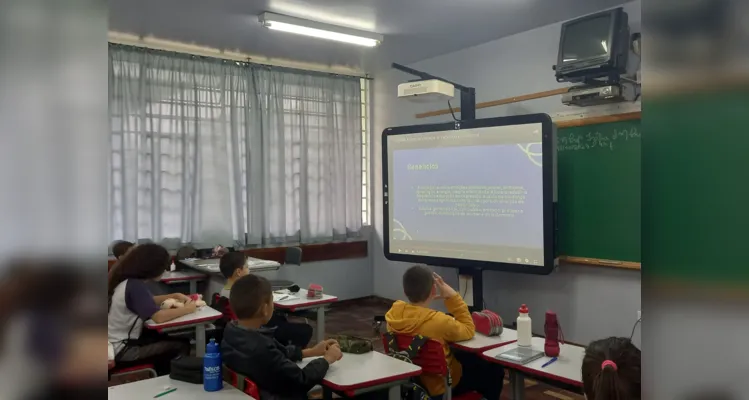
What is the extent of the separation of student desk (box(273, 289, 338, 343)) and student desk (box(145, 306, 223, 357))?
1.57 ft

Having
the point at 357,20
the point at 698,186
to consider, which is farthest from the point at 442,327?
the point at 357,20

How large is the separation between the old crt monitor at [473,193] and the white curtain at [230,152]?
113 cm

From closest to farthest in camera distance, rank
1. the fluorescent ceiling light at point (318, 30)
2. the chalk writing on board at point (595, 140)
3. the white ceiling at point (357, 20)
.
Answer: the chalk writing on board at point (595, 140), the white ceiling at point (357, 20), the fluorescent ceiling light at point (318, 30)

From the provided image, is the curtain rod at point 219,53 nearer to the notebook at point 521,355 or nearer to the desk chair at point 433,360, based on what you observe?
the desk chair at point 433,360

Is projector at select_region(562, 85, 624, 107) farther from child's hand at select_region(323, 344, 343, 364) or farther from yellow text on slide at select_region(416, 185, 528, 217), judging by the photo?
child's hand at select_region(323, 344, 343, 364)

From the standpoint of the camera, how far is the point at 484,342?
2695 mm

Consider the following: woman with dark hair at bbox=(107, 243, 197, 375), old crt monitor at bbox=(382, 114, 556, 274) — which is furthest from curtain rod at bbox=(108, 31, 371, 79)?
woman with dark hair at bbox=(107, 243, 197, 375)

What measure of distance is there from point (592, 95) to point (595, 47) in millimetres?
352

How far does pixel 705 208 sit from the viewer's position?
0.97ft

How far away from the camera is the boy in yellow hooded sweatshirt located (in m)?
2.60

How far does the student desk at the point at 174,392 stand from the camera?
2.01 m

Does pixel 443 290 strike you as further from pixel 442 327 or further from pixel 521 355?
pixel 521 355

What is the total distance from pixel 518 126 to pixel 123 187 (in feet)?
12.2

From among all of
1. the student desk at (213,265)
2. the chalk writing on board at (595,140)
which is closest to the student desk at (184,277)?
the student desk at (213,265)
